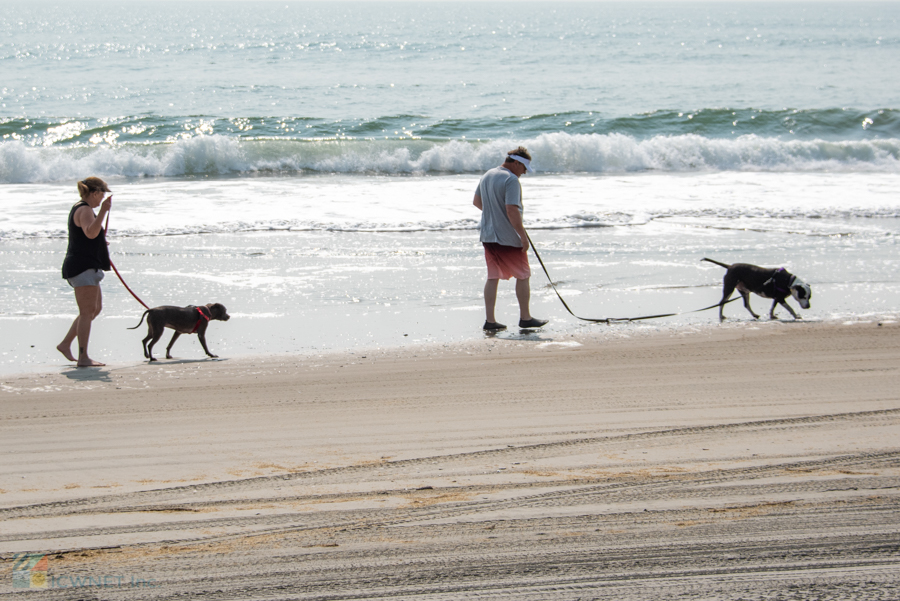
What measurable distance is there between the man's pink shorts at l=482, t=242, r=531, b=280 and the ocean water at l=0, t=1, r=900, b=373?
1.69 ft

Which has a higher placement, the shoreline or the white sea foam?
the white sea foam

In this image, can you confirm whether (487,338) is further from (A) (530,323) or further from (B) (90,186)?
(B) (90,186)

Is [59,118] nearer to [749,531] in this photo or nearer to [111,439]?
[111,439]

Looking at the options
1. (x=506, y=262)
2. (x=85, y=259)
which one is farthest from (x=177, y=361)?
(x=506, y=262)

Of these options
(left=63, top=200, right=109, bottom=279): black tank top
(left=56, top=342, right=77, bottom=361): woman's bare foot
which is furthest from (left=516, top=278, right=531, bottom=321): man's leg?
(left=56, top=342, right=77, bottom=361): woman's bare foot

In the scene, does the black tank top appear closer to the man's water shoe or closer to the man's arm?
the man's arm

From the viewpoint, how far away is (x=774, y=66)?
40594 millimetres

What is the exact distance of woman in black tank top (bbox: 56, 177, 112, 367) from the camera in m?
5.46

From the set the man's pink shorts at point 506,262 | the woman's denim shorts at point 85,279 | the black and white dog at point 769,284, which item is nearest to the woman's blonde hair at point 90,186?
the woman's denim shorts at point 85,279

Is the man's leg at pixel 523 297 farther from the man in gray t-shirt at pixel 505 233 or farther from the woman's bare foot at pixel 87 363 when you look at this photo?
the woman's bare foot at pixel 87 363

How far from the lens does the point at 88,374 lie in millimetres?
5391

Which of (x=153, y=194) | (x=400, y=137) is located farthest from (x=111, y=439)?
(x=400, y=137)

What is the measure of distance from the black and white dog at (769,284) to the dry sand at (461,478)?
140cm

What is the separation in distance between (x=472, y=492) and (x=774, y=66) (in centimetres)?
4275
